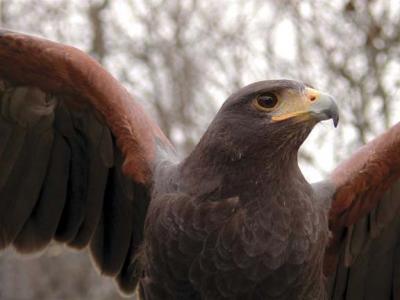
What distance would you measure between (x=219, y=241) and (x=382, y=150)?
142cm

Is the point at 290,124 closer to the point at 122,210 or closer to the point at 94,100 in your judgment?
the point at 94,100

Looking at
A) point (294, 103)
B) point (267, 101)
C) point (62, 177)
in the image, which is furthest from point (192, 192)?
point (62, 177)

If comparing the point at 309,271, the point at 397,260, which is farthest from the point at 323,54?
the point at 309,271

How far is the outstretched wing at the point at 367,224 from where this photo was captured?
19.9ft

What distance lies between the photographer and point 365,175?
20.0 ft

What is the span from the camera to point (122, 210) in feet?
22.9

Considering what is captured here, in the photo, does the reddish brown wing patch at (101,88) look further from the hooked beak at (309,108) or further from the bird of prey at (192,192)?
the hooked beak at (309,108)

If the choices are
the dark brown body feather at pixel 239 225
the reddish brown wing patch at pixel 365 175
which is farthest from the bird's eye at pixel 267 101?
the reddish brown wing patch at pixel 365 175

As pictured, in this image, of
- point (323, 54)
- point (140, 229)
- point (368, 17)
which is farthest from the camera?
point (323, 54)

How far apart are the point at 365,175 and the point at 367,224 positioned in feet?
2.29

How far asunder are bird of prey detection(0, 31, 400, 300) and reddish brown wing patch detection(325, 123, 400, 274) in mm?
11

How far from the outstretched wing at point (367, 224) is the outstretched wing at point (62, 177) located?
1.37 m

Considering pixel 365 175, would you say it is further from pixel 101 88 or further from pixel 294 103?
pixel 101 88

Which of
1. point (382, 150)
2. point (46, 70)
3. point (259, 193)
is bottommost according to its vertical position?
point (259, 193)
